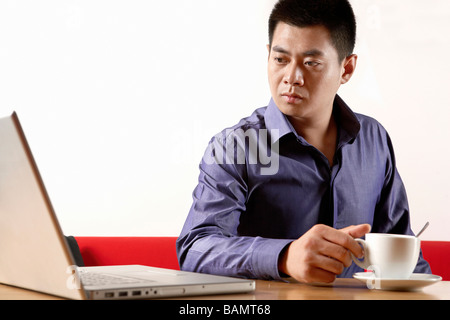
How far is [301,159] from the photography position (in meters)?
1.45

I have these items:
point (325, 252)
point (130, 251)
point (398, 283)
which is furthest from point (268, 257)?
point (130, 251)

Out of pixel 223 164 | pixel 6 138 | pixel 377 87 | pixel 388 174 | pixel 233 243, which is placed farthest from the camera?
pixel 377 87

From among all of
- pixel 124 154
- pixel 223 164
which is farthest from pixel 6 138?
pixel 124 154

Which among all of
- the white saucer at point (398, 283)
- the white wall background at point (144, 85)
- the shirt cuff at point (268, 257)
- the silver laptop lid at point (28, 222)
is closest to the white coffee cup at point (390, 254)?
the white saucer at point (398, 283)

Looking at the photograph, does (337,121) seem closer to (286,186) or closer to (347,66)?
(347,66)

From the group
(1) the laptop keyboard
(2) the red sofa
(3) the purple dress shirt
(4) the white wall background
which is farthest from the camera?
(4) the white wall background

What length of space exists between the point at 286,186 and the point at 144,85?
3.95 ft

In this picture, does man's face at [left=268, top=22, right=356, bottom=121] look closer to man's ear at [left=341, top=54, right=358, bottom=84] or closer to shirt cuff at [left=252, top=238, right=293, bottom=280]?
man's ear at [left=341, top=54, right=358, bottom=84]

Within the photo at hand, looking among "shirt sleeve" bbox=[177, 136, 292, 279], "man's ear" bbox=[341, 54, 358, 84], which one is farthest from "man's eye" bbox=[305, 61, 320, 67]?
"shirt sleeve" bbox=[177, 136, 292, 279]

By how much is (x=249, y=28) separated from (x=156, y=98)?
51 cm

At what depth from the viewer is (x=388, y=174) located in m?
1.63

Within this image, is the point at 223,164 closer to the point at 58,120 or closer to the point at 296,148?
the point at 296,148

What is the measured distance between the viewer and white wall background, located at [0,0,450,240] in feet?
7.73

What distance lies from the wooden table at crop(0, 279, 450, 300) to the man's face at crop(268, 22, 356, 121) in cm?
62
